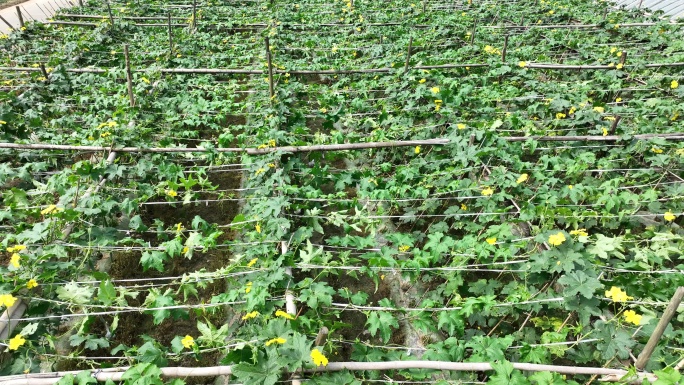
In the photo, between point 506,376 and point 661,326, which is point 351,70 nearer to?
point 506,376

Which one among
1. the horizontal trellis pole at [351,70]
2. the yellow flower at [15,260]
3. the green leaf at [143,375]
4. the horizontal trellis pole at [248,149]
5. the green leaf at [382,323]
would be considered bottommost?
the green leaf at [382,323]

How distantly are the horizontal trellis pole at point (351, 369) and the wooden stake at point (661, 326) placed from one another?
0.29 ft

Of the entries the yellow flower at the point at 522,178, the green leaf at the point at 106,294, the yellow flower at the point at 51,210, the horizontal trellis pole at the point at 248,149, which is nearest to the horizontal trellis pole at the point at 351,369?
the green leaf at the point at 106,294

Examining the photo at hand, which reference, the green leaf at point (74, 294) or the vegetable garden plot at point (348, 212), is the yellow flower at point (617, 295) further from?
the green leaf at point (74, 294)

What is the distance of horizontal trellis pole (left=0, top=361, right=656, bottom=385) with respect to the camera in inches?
82.8

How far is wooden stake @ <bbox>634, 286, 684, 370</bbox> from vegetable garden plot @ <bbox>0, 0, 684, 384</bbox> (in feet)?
0.39

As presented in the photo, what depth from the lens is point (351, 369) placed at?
2219mm

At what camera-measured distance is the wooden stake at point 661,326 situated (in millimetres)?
1822

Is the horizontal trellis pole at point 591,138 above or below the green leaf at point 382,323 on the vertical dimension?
above

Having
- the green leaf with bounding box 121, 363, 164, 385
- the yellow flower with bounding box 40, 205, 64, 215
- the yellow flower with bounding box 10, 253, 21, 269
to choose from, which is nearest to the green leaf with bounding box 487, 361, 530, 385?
the green leaf with bounding box 121, 363, 164, 385

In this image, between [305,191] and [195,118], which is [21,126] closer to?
[195,118]

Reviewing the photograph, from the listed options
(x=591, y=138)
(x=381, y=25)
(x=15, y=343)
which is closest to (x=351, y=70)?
(x=381, y=25)

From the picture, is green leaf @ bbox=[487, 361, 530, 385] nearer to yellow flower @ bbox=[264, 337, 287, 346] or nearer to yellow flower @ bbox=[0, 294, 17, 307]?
yellow flower @ bbox=[264, 337, 287, 346]

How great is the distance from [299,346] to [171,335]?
4.72 feet
